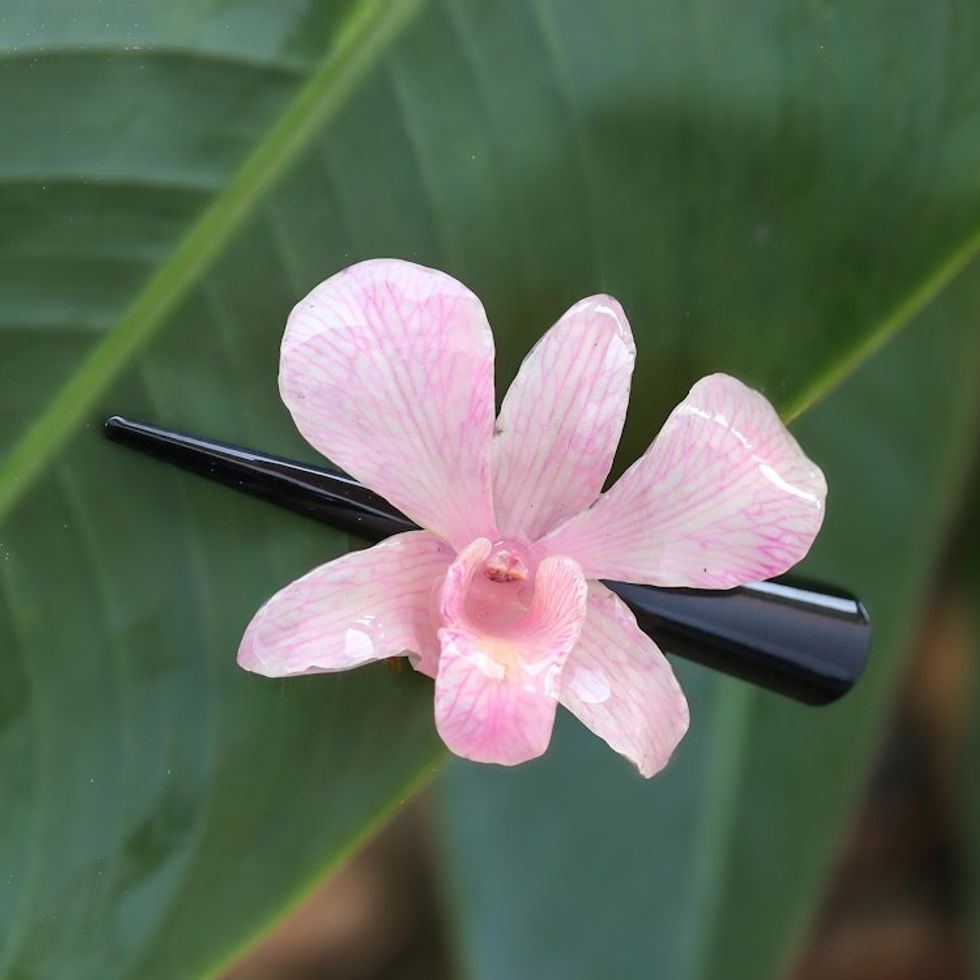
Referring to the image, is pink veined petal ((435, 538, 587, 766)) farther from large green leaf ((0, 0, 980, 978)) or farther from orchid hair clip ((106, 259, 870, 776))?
large green leaf ((0, 0, 980, 978))

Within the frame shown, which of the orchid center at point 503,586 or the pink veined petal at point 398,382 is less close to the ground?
the pink veined petal at point 398,382

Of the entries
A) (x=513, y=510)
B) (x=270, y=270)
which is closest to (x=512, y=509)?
(x=513, y=510)

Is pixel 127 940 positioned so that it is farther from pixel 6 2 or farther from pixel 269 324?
pixel 6 2

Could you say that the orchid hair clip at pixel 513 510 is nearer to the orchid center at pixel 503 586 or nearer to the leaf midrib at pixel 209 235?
Answer: the orchid center at pixel 503 586

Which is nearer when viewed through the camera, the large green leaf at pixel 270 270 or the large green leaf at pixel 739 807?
the large green leaf at pixel 270 270

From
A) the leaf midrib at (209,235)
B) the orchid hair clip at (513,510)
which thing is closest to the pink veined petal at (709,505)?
the orchid hair clip at (513,510)

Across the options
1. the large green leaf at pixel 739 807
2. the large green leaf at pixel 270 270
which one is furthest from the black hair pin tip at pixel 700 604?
the large green leaf at pixel 739 807

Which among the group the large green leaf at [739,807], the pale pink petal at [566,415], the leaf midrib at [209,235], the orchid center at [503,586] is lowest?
the large green leaf at [739,807]
